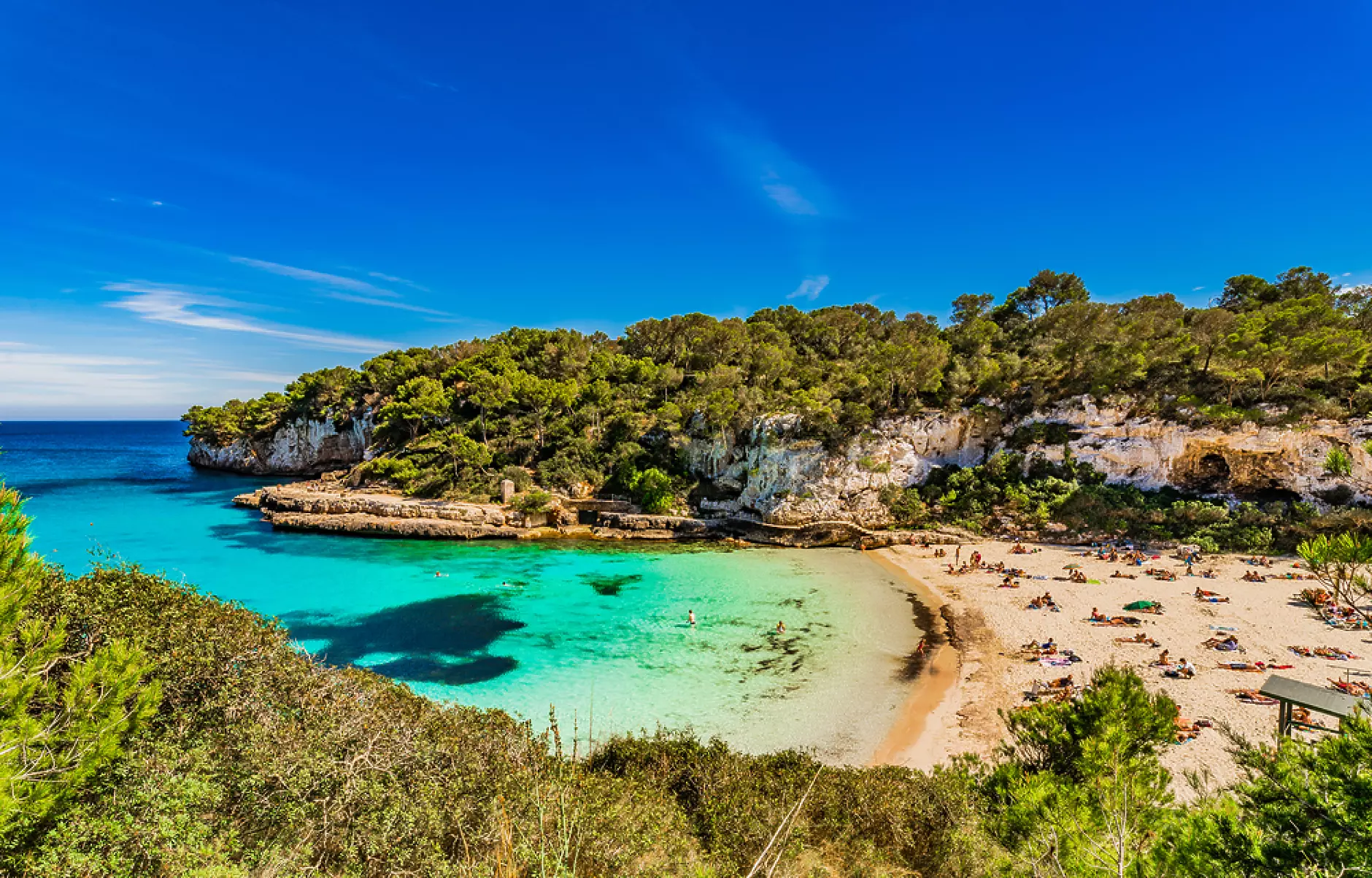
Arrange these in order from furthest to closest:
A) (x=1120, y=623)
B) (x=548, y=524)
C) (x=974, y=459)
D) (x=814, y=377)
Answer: (x=814, y=377), (x=548, y=524), (x=974, y=459), (x=1120, y=623)

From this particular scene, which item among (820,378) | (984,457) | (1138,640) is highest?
(820,378)

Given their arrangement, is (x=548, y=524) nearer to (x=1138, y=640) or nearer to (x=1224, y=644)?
(x=1138, y=640)

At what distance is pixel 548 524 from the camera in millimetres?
30266

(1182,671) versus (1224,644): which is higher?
(1224,644)

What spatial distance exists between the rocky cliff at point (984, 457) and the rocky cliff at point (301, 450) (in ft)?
111

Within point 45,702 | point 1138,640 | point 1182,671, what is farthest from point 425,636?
point 1138,640

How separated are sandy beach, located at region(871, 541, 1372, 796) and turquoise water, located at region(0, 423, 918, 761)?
130 centimetres

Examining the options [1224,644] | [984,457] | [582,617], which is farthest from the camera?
[984,457]

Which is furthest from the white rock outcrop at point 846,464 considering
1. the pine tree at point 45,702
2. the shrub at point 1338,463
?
the pine tree at point 45,702

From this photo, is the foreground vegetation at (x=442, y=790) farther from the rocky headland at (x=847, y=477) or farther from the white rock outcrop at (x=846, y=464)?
the white rock outcrop at (x=846, y=464)

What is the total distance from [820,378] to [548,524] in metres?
19.9

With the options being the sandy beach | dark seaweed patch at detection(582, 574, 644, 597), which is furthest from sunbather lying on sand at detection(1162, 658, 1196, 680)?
dark seaweed patch at detection(582, 574, 644, 597)

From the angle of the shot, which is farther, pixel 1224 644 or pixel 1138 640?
pixel 1138 640

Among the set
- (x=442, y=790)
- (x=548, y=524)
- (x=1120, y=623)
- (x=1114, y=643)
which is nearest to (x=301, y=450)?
(x=548, y=524)
